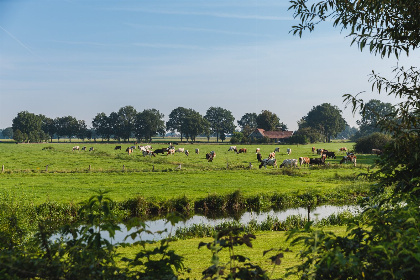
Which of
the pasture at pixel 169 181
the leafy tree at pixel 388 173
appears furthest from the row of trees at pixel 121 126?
the leafy tree at pixel 388 173

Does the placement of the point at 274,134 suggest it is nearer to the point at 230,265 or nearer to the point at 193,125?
the point at 193,125

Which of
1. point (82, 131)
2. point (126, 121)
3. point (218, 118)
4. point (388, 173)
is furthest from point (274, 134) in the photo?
point (388, 173)

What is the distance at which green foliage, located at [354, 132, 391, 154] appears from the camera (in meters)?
65.5

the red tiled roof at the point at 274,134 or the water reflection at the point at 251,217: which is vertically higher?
the red tiled roof at the point at 274,134

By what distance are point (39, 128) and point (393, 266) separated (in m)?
148

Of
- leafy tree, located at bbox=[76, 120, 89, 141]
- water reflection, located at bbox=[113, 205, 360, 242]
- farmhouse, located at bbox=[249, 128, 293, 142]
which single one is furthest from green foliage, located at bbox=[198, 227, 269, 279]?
leafy tree, located at bbox=[76, 120, 89, 141]

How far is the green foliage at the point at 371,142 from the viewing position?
A: 6550 cm

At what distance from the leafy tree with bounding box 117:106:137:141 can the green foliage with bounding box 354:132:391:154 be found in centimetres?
8688

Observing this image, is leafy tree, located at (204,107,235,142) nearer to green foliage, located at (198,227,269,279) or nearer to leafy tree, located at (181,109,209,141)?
leafy tree, located at (181,109,209,141)

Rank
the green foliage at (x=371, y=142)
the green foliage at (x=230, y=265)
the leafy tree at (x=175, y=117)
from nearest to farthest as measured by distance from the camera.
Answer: the green foliage at (x=230, y=265) < the green foliage at (x=371, y=142) < the leafy tree at (x=175, y=117)

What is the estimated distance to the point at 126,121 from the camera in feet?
455

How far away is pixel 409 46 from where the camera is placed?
6.80 m

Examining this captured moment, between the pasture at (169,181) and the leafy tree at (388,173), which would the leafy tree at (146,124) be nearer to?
the pasture at (169,181)

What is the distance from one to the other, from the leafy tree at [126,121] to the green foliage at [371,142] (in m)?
86.9
